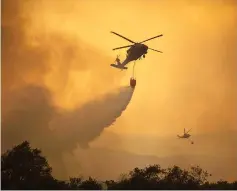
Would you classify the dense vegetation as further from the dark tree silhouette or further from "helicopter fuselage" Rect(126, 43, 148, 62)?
"helicopter fuselage" Rect(126, 43, 148, 62)

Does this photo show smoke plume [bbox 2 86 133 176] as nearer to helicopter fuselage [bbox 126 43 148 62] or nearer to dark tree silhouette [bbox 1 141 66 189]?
dark tree silhouette [bbox 1 141 66 189]

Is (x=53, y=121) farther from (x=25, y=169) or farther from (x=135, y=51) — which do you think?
(x=135, y=51)

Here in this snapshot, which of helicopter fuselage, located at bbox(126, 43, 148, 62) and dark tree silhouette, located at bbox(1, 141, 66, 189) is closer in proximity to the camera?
dark tree silhouette, located at bbox(1, 141, 66, 189)

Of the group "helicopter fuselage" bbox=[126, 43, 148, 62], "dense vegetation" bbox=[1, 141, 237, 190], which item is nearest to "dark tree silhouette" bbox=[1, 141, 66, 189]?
"dense vegetation" bbox=[1, 141, 237, 190]

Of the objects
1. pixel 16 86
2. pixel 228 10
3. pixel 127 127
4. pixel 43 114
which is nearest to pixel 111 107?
pixel 127 127

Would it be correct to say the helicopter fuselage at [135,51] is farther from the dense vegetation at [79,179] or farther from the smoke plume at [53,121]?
the dense vegetation at [79,179]

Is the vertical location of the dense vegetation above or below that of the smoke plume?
below

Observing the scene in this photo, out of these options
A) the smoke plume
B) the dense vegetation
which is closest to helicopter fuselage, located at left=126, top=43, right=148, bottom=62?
the smoke plume

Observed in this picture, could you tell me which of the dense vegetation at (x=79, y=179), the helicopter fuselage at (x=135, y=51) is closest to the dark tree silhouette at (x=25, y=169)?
the dense vegetation at (x=79, y=179)

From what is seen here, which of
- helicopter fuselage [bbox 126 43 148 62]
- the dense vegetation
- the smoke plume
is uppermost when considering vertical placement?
helicopter fuselage [bbox 126 43 148 62]
